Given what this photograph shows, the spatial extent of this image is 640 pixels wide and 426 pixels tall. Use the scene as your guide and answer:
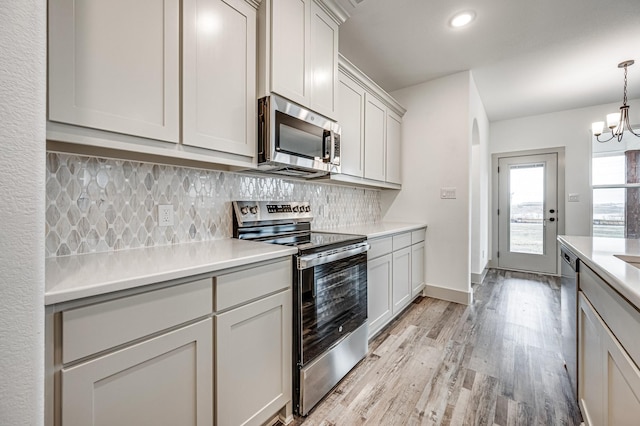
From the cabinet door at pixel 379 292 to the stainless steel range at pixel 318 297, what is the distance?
0.19m

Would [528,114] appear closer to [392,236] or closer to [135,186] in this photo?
[392,236]

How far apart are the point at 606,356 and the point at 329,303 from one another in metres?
1.19

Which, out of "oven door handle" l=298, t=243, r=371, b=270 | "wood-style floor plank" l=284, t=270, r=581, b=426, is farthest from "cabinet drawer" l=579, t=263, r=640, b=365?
"oven door handle" l=298, t=243, r=371, b=270

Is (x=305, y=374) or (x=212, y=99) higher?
(x=212, y=99)

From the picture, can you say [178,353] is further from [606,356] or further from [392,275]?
[392,275]

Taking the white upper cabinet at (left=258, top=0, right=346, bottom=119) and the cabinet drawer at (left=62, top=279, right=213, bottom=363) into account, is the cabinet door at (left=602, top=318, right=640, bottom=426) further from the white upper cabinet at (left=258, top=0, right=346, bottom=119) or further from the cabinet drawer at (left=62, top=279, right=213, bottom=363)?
the white upper cabinet at (left=258, top=0, right=346, bottom=119)

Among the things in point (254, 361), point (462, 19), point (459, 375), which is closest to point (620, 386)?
point (459, 375)

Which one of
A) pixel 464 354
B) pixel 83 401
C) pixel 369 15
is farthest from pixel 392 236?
pixel 83 401

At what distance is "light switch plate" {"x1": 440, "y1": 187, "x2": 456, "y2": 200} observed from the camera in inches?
126

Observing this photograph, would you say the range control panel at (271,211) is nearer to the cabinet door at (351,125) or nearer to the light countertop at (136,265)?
the light countertop at (136,265)

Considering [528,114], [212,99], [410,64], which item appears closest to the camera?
[212,99]

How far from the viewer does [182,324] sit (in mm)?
1006

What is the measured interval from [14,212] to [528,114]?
593 cm

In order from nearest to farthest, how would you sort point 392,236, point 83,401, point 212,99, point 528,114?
1. point 83,401
2. point 212,99
3. point 392,236
4. point 528,114
